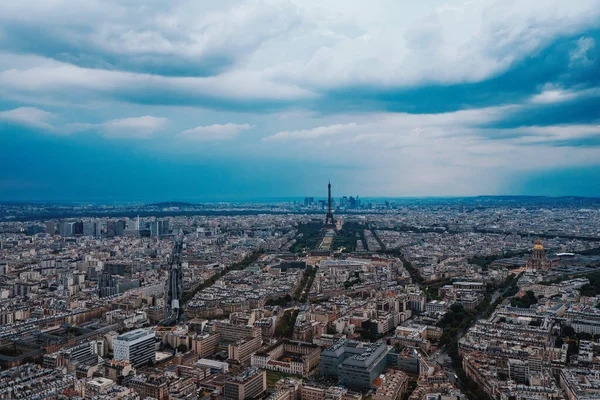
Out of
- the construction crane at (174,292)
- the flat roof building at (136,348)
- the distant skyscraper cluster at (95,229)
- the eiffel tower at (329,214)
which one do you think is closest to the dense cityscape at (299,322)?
the flat roof building at (136,348)

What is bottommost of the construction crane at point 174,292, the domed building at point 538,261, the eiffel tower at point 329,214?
the construction crane at point 174,292

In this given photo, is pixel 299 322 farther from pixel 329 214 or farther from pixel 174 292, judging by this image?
pixel 329 214

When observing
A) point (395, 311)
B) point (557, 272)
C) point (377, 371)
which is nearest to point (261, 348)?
point (377, 371)

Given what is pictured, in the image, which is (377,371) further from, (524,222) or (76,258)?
(524,222)

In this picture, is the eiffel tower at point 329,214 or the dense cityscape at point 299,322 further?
the eiffel tower at point 329,214

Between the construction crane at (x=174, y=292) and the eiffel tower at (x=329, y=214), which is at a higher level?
the eiffel tower at (x=329, y=214)

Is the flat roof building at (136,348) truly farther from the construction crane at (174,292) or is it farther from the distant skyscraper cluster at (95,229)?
the distant skyscraper cluster at (95,229)
